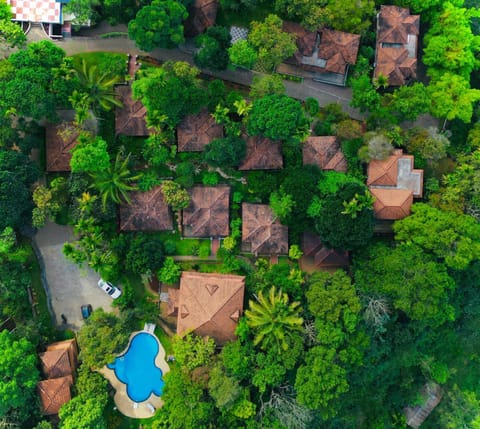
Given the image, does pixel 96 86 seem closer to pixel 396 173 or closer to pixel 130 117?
pixel 130 117

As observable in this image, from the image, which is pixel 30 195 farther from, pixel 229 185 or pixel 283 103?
pixel 283 103

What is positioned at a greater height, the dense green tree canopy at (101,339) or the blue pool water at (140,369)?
the dense green tree canopy at (101,339)

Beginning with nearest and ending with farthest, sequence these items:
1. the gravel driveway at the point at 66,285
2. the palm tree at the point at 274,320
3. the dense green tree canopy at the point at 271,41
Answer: the palm tree at the point at 274,320, the dense green tree canopy at the point at 271,41, the gravel driveway at the point at 66,285

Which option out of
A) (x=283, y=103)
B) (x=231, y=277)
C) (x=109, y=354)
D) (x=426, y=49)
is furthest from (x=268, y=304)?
(x=426, y=49)

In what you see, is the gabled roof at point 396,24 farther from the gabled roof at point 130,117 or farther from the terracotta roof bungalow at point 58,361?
the terracotta roof bungalow at point 58,361

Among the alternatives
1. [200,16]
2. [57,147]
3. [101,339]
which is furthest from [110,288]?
[200,16]

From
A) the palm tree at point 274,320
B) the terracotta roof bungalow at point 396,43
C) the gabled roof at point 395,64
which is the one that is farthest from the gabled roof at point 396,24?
the palm tree at point 274,320
